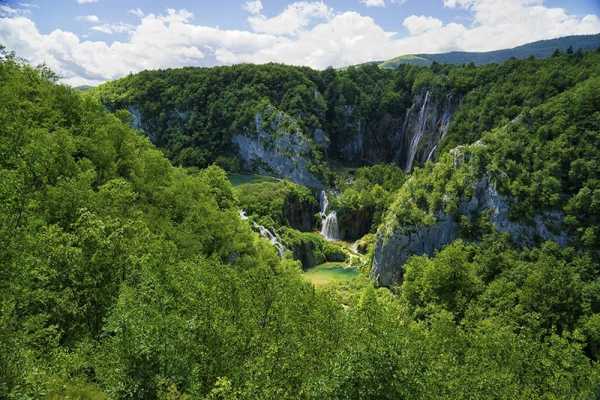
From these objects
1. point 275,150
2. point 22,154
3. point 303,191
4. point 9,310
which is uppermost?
point 22,154

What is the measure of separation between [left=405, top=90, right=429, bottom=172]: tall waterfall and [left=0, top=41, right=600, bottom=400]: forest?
423 centimetres

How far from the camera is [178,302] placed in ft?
78.2

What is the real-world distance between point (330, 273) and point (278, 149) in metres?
66.2

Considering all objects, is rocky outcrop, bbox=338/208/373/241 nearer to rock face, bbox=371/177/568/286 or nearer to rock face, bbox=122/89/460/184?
rock face, bbox=122/89/460/184

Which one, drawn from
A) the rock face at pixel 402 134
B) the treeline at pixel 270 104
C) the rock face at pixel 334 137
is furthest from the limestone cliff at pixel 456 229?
the treeline at pixel 270 104

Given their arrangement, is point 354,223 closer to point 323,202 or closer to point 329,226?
point 329,226

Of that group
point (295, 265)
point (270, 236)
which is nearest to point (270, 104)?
point (270, 236)

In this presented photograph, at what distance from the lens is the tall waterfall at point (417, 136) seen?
143 meters

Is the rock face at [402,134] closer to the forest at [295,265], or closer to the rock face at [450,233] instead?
the forest at [295,265]

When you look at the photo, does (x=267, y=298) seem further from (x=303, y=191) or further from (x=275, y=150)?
(x=275, y=150)

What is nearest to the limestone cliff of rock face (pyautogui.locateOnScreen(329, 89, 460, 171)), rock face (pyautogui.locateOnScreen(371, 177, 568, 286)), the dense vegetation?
rock face (pyautogui.locateOnScreen(371, 177, 568, 286))

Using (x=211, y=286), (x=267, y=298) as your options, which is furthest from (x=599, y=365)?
(x=211, y=286)

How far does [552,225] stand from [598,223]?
218 inches

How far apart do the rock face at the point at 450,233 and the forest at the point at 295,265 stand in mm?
377
